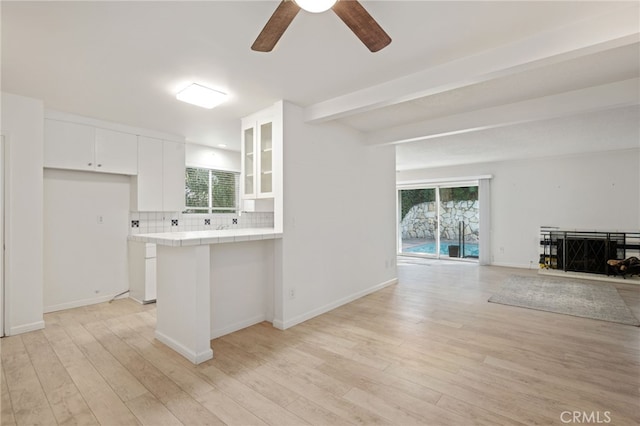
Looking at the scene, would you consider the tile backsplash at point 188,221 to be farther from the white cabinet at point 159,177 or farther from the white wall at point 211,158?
the white wall at point 211,158

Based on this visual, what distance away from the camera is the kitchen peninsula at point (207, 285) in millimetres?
2555

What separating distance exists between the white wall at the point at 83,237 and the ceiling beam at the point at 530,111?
13.5 feet

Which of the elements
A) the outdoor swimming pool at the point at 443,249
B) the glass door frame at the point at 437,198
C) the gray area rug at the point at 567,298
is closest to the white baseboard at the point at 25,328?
the gray area rug at the point at 567,298

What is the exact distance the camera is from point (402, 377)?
2309mm

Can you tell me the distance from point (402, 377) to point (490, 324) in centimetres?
169

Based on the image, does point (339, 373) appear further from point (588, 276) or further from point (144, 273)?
A: point (588, 276)

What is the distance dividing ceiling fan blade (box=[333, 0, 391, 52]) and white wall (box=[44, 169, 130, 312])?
4.23 m

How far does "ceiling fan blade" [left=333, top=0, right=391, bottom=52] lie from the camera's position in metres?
1.53

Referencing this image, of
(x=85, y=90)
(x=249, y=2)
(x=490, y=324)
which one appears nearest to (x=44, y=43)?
(x=85, y=90)

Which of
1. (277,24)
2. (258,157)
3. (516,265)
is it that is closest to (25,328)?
(258,157)

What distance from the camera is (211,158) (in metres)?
5.75

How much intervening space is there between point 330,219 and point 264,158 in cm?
114

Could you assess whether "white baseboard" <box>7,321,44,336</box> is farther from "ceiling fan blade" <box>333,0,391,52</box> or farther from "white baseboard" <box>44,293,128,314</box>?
"ceiling fan blade" <box>333,0,391,52</box>

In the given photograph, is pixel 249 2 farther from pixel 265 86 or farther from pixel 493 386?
pixel 493 386
